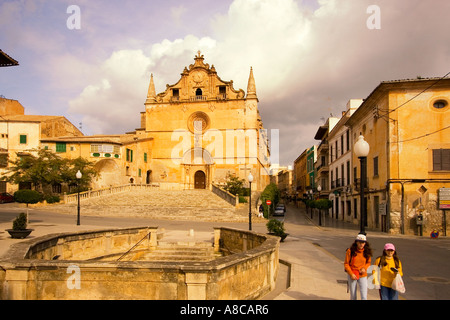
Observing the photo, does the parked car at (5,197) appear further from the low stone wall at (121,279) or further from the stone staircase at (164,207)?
the low stone wall at (121,279)

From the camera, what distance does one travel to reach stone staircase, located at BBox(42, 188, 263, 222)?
30.8m

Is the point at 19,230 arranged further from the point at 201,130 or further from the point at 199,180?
the point at 201,130

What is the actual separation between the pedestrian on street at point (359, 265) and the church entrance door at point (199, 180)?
1722 inches

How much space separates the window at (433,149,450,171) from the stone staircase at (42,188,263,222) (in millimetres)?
13650

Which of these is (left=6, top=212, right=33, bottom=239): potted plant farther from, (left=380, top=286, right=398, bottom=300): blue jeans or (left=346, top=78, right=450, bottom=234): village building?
(left=346, top=78, right=450, bottom=234): village building

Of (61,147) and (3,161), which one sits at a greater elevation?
(61,147)

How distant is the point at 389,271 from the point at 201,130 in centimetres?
4549

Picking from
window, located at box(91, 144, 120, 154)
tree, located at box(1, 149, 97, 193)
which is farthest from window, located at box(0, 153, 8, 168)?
window, located at box(91, 144, 120, 154)

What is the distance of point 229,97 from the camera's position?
4994cm

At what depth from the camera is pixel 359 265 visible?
6285 mm

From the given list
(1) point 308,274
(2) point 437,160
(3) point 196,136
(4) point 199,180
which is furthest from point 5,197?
(2) point 437,160

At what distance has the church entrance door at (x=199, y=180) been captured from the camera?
50.1 meters

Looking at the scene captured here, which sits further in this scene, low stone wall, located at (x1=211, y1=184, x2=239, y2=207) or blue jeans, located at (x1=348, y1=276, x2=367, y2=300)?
low stone wall, located at (x1=211, y1=184, x2=239, y2=207)
